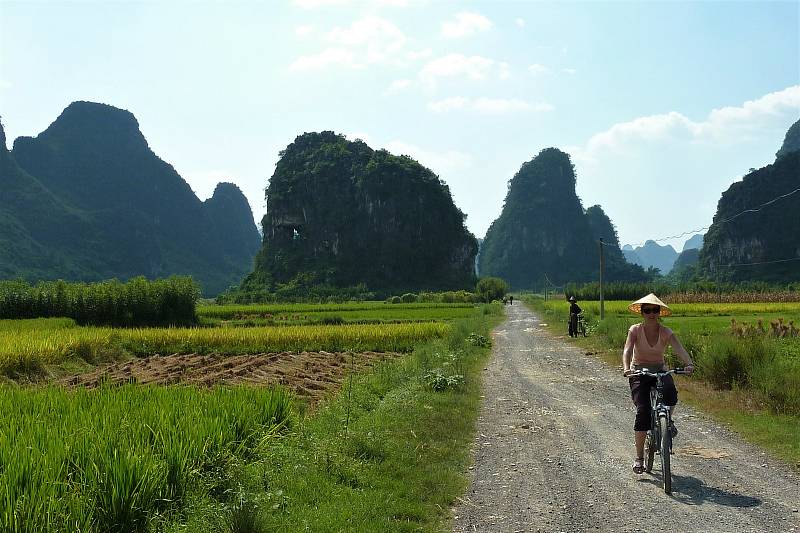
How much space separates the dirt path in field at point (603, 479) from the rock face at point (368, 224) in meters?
102

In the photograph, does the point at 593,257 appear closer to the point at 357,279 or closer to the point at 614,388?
the point at 357,279

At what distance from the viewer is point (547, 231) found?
169000 mm

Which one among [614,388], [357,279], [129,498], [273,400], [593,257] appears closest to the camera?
[129,498]

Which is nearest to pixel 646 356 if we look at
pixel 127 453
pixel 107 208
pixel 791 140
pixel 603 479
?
pixel 603 479

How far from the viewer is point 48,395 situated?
910cm

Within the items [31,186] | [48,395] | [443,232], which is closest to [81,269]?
[31,186]

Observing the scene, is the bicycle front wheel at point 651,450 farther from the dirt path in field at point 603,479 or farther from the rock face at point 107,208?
the rock face at point 107,208

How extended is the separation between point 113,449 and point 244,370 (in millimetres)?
12735

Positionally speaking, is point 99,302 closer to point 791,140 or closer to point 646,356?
point 646,356

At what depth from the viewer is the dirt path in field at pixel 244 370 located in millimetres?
15616

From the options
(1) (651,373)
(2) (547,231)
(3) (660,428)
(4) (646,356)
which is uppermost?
(2) (547,231)

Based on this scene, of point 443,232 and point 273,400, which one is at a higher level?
point 443,232

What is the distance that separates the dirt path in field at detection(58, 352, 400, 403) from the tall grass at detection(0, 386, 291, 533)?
5129mm

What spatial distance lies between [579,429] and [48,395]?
8.94m
